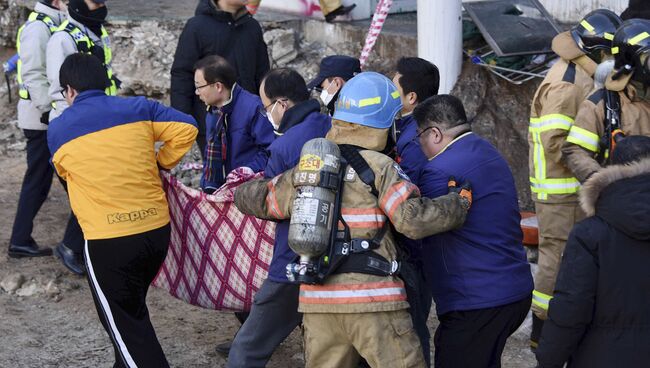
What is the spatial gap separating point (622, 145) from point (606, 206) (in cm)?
39

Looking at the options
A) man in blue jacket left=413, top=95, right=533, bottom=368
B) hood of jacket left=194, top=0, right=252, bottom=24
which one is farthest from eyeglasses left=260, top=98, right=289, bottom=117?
hood of jacket left=194, top=0, right=252, bottom=24

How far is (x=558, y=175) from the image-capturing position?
5.63m

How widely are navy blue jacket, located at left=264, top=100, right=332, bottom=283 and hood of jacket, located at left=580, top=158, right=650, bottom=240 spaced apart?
138 centimetres

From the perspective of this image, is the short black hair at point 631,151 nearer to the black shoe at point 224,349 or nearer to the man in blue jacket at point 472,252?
the man in blue jacket at point 472,252

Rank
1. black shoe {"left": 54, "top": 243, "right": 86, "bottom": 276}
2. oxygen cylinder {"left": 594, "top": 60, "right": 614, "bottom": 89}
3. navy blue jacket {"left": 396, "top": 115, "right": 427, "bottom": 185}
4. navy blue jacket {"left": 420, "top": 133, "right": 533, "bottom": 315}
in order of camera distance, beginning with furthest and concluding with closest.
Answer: black shoe {"left": 54, "top": 243, "right": 86, "bottom": 276} < oxygen cylinder {"left": 594, "top": 60, "right": 614, "bottom": 89} < navy blue jacket {"left": 396, "top": 115, "right": 427, "bottom": 185} < navy blue jacket {"left": 420, "top": 133, "right": 533, "bottom": 315}

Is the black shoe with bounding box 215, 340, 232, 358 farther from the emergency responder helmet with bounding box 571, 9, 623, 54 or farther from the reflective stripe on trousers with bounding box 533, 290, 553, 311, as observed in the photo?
the emergency responder helmet with bounding box 571, 9, 623, 54

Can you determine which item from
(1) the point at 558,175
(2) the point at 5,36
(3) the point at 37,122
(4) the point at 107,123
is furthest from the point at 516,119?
(2) the point at 5,36

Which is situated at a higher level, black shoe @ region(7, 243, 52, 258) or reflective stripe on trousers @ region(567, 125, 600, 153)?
reflective stripe on trousers @ region(567, 125, 600, 153)

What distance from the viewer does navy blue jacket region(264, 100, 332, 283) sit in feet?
14.9

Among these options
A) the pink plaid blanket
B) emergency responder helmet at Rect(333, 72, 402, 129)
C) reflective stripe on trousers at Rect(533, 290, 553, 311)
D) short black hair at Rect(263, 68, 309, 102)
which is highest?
emergency responder helmet at Rect(333, 72, 402, 129)

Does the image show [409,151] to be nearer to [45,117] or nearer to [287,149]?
[287,149]

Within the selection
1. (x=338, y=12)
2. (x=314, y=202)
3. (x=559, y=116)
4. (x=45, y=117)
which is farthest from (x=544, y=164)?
(x=338, y=12)

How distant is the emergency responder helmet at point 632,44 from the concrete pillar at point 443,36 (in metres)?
3.01

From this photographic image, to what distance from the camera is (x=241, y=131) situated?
232 inches
